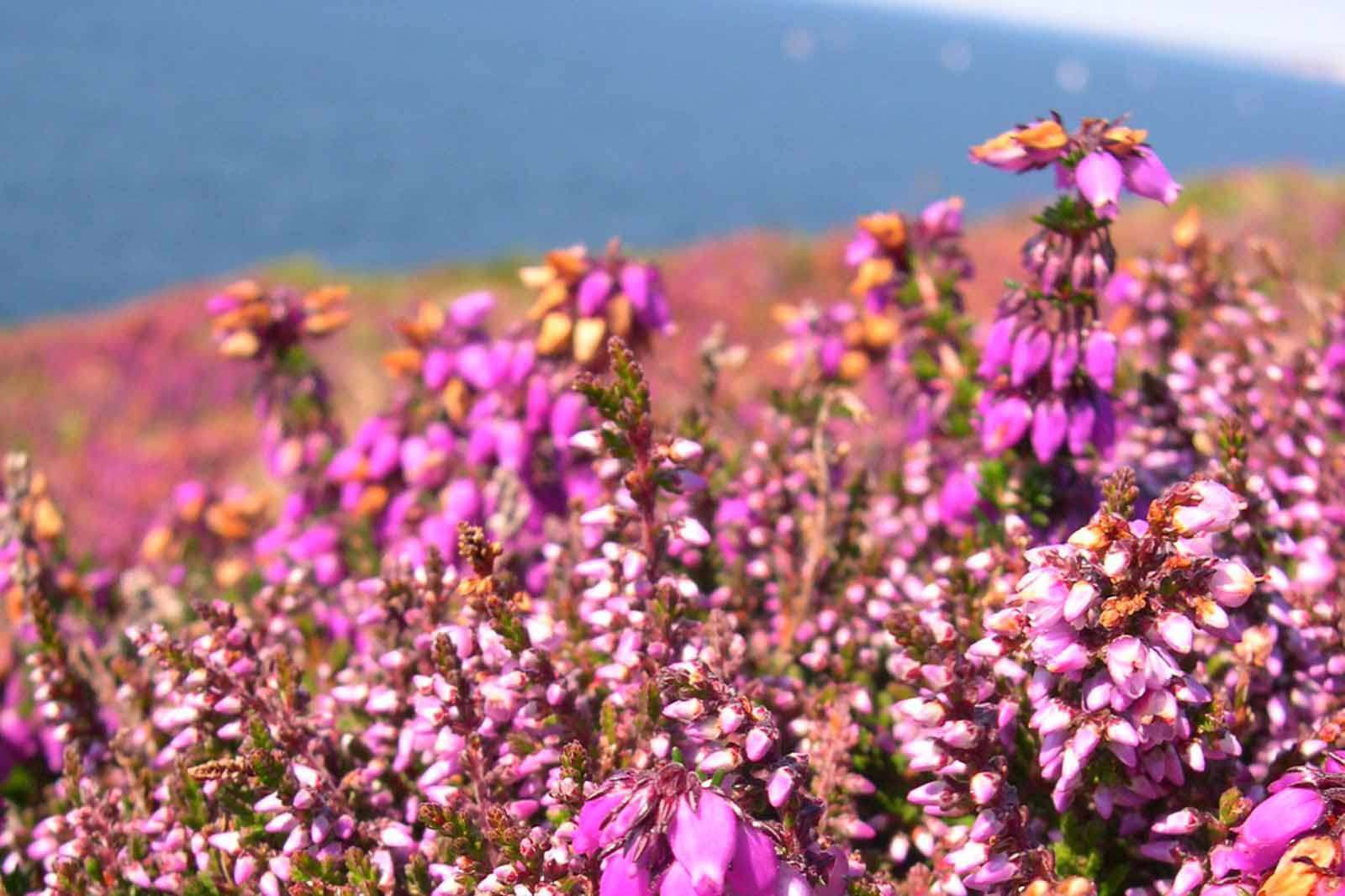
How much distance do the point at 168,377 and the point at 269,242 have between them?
118 feet

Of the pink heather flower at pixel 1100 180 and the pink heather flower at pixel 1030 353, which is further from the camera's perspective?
the pink heather flower at pixel 1030 353

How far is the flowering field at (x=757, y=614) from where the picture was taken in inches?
58.9

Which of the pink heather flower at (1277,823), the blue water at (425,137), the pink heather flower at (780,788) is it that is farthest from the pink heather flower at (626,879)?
the blue water at (425,137)

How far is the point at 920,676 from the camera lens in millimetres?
1731

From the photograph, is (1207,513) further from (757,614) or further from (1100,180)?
(757,614)

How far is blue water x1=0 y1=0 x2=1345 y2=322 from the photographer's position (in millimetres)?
45406

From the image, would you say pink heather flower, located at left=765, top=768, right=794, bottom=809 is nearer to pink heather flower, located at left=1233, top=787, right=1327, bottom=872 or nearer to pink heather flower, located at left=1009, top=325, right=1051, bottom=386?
pink heather flower, located at left=1233, top=787, right=1327, bottom=872

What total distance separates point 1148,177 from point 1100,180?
0.12m

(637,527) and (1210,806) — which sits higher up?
(637,527)

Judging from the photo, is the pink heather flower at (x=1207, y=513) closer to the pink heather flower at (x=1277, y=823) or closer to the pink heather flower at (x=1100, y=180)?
the pink heather flower at (x=1277, y=823)

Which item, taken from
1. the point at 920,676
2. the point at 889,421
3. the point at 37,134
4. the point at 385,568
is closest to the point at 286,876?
the point at 385,568

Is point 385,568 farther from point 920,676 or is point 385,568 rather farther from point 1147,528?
point 1147,528

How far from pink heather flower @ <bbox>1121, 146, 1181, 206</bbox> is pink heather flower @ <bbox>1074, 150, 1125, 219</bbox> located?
0.03m

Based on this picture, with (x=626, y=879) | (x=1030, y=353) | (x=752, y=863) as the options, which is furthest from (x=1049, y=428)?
(x=626, y=879)
